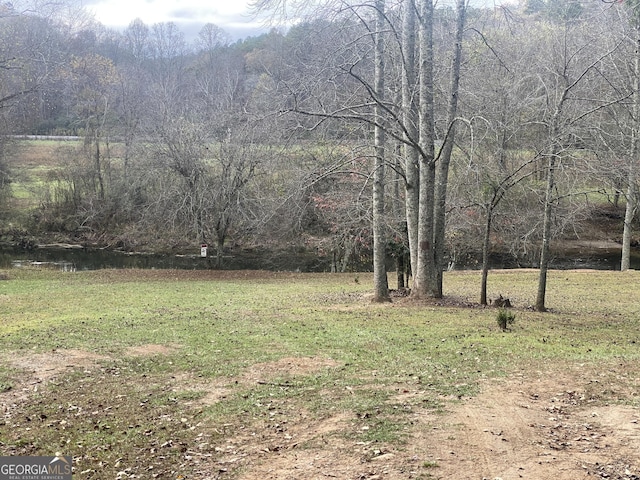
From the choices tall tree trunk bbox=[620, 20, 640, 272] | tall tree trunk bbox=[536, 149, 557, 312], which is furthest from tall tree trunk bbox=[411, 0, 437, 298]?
tall tree trunk bbox=[620, 20, 640, 272]

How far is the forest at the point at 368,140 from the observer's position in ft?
39.4

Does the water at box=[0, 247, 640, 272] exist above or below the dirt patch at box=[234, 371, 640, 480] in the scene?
above

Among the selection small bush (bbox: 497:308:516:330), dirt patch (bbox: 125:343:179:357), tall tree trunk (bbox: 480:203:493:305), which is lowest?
dirt patch (bbox: 125:343:179:357)

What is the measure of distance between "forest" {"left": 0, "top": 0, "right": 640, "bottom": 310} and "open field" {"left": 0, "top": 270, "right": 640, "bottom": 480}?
3.17m

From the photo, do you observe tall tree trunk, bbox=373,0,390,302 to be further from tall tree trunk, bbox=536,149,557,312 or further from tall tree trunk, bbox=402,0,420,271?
tall tree trunk, bbox=536,149,557,312

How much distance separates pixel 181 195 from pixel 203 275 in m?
3.68

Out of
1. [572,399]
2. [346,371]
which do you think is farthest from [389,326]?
[572,399]

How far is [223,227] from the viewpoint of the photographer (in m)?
26.2

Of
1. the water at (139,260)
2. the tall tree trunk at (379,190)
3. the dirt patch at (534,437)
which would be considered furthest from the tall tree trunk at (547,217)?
the water at (139,260)

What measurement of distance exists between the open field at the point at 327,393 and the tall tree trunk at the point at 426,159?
0.81m

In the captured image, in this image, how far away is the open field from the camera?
473 centimetres

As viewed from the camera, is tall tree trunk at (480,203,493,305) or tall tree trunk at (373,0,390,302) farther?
tall tree trunk at (373,0,390,302)

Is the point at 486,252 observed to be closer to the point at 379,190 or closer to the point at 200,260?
Answer: the point at 379,190

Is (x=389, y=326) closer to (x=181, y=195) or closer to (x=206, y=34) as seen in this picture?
(x=181, y=195)
